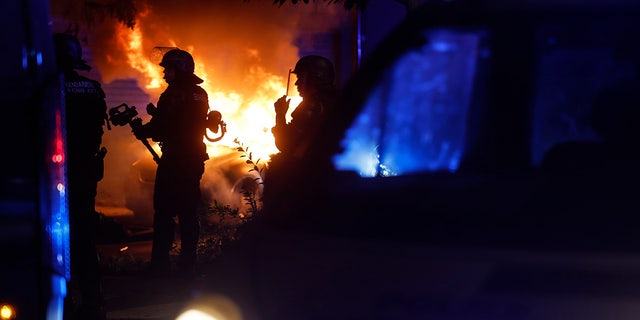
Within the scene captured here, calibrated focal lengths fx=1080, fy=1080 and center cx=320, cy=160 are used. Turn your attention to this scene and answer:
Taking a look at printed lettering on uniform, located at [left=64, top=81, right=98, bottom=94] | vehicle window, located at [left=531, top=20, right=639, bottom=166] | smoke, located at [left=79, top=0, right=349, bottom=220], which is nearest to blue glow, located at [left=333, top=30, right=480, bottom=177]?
vehicle window, located at [left=531, top=20, right=639, bottom=166]

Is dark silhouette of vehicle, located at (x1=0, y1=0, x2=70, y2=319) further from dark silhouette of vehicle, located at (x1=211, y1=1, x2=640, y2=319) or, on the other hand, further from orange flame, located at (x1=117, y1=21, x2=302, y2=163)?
orange flame, located at (x1=117, y1=21, x2=302, y2=163)

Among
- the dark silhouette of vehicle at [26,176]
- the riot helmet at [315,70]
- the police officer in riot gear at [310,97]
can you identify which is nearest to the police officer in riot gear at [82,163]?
the police officer in riot gear at [310,97]

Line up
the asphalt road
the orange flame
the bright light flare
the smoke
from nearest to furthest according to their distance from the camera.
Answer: the asphalt road → the bright light flare → the smoke → the orange flame

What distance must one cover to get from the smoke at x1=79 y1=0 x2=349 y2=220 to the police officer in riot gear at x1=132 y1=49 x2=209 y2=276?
616cm

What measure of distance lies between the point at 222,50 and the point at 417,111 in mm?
12834

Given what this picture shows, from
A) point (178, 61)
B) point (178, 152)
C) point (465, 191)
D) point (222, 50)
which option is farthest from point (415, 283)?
point (222, 50)

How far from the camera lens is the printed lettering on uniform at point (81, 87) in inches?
279

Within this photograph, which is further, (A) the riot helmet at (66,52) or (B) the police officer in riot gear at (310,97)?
(B) the police officer in riot gear at (310,97)

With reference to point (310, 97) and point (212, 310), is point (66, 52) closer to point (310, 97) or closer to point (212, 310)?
point (310, 97)

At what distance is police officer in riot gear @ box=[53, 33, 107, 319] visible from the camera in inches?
280

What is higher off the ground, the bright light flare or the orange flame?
the orange flame

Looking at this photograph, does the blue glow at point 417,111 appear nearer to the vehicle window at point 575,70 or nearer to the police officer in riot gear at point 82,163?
the vehicle window at point 575,70

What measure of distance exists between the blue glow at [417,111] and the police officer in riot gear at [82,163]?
148 inches

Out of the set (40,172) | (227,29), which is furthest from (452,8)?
(227,29)
